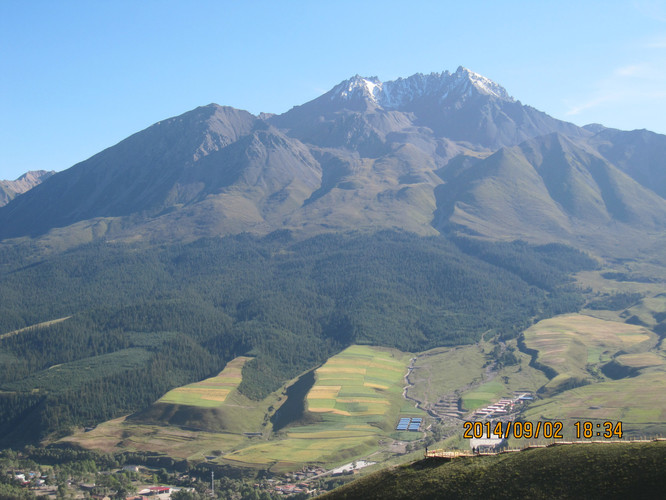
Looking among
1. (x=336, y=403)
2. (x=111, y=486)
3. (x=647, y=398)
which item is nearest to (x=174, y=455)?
(x=111, y=486)

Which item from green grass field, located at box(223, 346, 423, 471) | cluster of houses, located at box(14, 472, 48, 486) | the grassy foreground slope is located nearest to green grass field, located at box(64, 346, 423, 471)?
green grass field, located at box(223, 346, 423, 471)

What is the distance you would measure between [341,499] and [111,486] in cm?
9780

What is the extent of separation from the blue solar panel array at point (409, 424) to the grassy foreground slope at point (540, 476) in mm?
121703

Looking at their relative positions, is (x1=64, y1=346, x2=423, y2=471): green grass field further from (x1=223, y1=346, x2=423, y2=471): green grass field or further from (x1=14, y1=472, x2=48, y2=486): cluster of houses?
(x1=14, y1=472, x2=48, y2=486): cluster of houses

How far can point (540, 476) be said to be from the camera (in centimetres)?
5769

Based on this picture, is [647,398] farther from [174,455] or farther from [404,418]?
[174,455]

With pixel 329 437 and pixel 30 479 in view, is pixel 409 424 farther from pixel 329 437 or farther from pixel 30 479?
pixel 30 479

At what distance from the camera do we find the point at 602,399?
187 m

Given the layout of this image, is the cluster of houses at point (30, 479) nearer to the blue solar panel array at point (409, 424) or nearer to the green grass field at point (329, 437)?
the green grass field at point (329, 437)

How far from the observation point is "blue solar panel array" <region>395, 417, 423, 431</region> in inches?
7269

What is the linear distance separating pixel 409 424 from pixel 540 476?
134m

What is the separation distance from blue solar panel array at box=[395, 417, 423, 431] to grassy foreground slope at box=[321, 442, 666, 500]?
399 ft

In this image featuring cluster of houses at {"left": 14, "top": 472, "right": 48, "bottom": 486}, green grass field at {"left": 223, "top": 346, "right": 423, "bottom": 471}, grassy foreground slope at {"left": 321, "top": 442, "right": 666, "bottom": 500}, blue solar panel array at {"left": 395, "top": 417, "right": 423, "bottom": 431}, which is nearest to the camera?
grassy foreground slope at {"left": 321, "top": 442, "right": 666, "bottom": 500}
